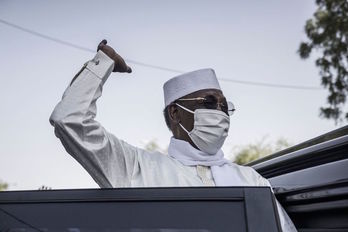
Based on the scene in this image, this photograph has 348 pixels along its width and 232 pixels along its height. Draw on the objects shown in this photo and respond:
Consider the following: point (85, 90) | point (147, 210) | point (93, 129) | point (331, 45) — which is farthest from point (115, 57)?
point (331, 45)

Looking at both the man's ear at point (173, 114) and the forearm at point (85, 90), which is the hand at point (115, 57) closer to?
the forearm at point (85, 90)

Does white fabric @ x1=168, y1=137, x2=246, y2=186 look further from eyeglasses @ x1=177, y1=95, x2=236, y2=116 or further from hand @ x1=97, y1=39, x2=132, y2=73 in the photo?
hand @ x1=97, y1=39, x2=132, y2=73

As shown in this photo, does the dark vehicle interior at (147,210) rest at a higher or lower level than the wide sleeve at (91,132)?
lower

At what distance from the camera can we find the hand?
2.30m

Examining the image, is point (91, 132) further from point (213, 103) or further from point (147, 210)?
point (213, 103)

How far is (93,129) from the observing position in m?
2.08

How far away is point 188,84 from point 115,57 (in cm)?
81

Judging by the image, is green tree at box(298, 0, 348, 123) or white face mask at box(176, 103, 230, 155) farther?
green tree at box(298, 0, 348, 123)

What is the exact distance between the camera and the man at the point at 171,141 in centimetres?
204

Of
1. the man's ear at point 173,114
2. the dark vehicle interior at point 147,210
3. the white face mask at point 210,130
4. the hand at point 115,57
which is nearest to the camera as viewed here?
the dark vehicle interior at point 147,210

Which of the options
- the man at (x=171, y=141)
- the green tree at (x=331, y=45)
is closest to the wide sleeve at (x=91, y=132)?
the man at (x=171, y=141)

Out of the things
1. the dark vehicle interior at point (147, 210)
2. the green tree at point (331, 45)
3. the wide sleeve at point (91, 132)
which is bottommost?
the dark vehicle interior at point (147, 210)

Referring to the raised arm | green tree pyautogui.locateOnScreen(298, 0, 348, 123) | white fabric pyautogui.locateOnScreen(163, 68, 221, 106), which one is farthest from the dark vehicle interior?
green tree pyautogui.locateOnScreen(298, 0, 348, 123)

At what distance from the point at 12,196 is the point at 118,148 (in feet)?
2.23
